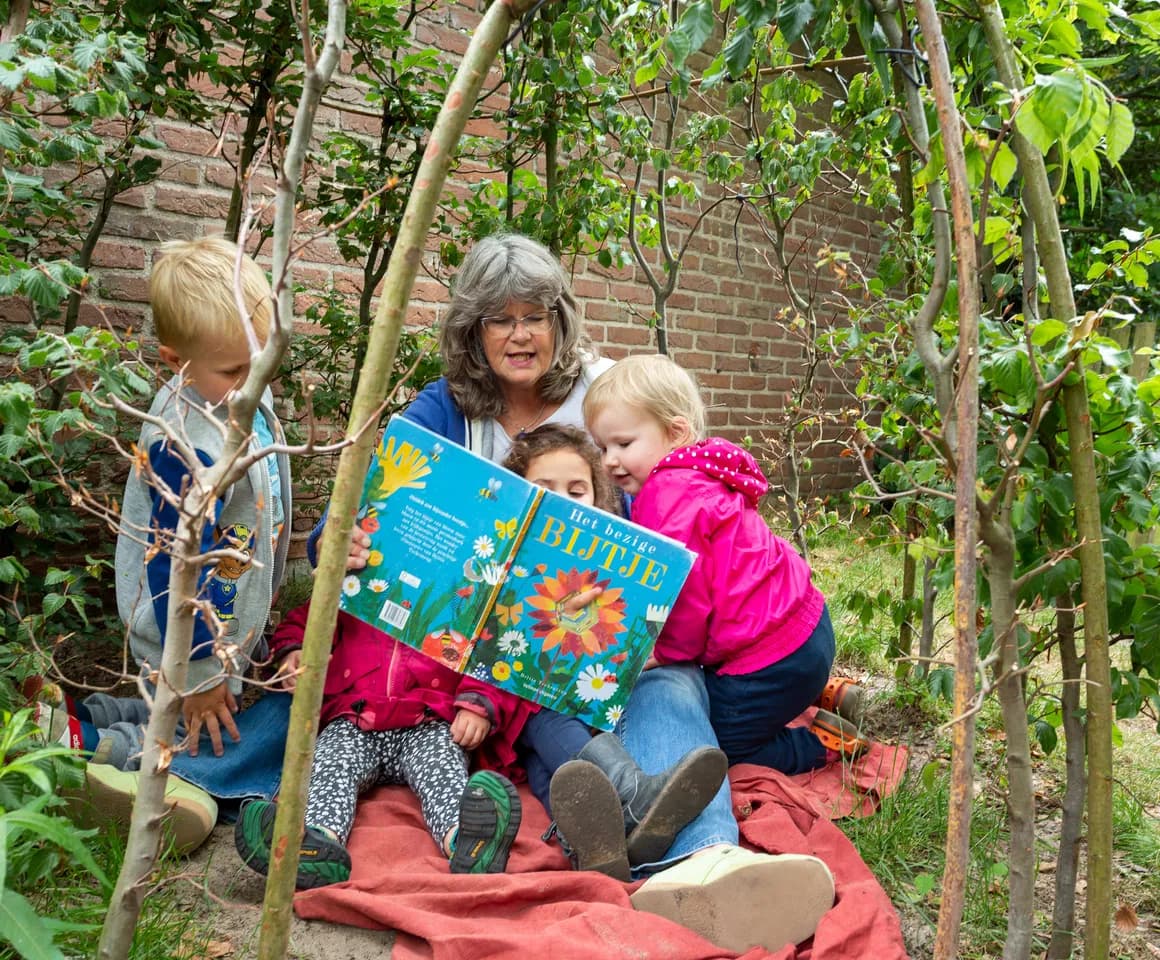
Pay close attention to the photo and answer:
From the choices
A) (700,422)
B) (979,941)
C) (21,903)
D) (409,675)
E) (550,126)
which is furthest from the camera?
(550,126)

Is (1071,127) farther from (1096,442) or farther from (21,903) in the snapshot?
(21,903)

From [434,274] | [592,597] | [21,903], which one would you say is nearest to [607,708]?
[592,597]

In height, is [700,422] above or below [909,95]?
below

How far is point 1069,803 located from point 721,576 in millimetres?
855

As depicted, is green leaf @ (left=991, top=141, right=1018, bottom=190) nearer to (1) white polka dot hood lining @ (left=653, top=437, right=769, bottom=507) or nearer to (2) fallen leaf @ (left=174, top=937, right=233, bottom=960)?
(1) white polka dot hood lining @ (left=653, top=437, right=769, bottom=507)

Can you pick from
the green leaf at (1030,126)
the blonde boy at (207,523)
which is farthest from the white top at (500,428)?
the green leaf at (1030,126)

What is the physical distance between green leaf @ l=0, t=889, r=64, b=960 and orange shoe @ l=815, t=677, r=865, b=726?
207 centimetres

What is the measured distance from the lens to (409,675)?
221 centimetres

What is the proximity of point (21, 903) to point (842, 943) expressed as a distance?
49.0 inches

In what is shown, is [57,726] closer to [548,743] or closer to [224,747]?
[224,747]

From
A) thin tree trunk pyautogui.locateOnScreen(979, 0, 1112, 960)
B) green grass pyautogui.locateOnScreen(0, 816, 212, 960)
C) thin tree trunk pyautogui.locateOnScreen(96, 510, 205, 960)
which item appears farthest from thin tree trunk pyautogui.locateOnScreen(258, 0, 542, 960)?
thin tree trunk pyautogui.locateOnScreen(979, 0, 1112, 960)

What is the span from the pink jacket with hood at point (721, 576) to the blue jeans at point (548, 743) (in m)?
0.32

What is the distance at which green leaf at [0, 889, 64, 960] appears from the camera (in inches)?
41.2

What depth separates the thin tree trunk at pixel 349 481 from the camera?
1.09 m
